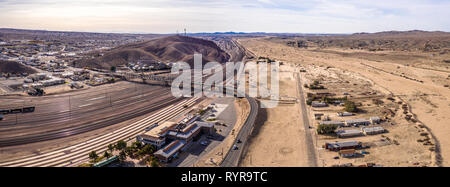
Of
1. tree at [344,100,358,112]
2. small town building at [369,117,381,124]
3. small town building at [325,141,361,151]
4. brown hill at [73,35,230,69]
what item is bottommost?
small town building at [325,141,361,151]

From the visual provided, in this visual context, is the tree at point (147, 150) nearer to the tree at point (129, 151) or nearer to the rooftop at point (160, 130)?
the tree at point (129, 151)

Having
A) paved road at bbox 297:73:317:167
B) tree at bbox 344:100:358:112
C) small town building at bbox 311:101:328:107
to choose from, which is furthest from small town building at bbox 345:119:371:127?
small town building at bbox 311:101:328:107

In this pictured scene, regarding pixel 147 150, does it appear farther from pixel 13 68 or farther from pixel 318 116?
pixel 13 68

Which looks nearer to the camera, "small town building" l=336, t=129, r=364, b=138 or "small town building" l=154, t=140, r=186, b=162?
"small town building" l=154, t=140, r=186, b=162

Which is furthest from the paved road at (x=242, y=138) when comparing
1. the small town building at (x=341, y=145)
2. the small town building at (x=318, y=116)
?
the small town building at (x=341, y=145)

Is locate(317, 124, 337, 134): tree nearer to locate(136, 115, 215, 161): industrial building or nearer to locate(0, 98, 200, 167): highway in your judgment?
locate(136, 115, 215, 161): industrial building

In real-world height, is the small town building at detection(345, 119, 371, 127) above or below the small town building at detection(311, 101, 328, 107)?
below

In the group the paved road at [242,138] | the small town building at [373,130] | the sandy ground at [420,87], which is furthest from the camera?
the sandy ground at [420,87]
